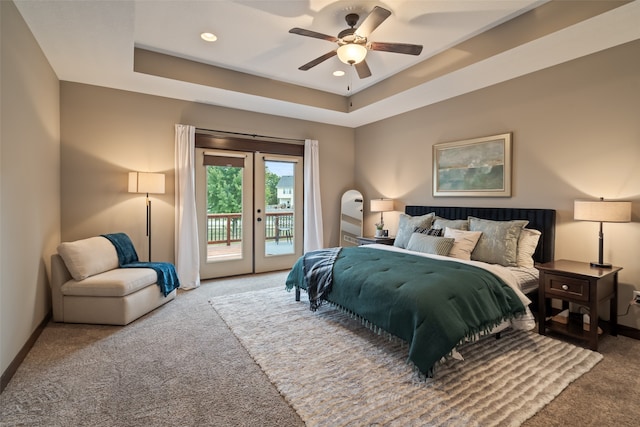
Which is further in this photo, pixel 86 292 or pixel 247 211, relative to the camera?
pixel 247 211

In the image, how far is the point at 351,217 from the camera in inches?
233

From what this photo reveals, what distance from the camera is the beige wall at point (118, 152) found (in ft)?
12.6

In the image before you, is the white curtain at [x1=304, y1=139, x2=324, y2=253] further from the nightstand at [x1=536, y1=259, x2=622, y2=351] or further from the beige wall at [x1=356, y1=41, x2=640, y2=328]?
the nightstand at [x1=536, y1=259, x2=622, y2=351]

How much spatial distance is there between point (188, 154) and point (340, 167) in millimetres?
2814

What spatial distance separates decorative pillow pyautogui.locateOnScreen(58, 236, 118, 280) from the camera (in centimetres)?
311

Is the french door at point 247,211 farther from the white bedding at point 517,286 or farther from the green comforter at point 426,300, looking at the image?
the white bedding at point 517,286

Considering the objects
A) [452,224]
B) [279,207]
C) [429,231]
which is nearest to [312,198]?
[279,207]

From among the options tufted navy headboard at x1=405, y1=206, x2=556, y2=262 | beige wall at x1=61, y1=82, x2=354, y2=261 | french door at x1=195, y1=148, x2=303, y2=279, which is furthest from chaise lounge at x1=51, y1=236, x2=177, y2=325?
tufted navy headboard at x1=405, y1=206, x2=556, y2=262

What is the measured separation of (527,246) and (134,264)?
451 cm

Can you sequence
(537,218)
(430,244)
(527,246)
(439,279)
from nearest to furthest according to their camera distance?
(439,279) < (527,246) < (537,218) < (430,244)

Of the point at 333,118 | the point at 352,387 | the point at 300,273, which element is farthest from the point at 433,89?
the point at 352,387

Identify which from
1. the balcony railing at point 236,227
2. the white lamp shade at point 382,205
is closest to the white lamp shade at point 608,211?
the white lamp shade at point 382,205

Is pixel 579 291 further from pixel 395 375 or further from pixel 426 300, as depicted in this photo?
pixel 395 375

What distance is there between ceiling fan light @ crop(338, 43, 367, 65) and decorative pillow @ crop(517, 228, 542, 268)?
8.32 ft
